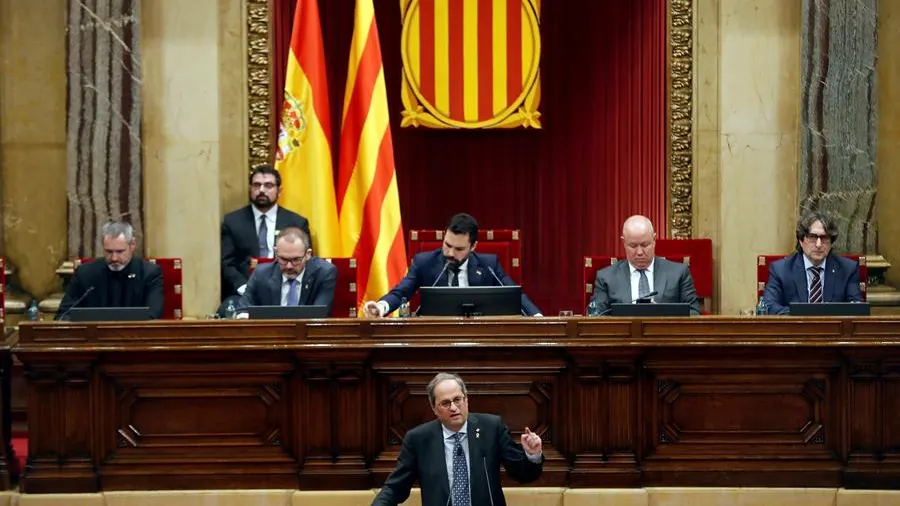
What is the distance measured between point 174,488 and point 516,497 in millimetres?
1451

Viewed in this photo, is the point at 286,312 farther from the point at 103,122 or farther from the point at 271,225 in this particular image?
the point at 103,122

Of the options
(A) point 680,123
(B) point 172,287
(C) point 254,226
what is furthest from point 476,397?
(A) point 680,123

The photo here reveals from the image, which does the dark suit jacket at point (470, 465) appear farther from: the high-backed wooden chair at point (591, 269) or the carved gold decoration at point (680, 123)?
the carved gold decoration at point (680, 123)

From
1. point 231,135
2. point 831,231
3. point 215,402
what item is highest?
point 231,135

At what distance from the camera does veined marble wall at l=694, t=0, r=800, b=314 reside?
27.5 feet

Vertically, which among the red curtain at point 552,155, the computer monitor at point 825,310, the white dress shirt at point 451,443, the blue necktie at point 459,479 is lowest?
the blue necktie at point 459,479

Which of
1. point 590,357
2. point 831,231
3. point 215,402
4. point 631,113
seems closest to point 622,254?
point 631,113

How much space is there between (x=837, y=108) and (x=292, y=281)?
11.1 feet

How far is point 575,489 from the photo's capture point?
6.21 m

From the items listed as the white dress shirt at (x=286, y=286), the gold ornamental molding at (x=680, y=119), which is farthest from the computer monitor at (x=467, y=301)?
the gold ornamental molding at (x=680, y=119)

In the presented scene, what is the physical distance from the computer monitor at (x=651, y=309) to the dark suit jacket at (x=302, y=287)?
1400 millimetres

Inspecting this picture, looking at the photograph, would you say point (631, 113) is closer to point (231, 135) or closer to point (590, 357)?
point (231, 135)

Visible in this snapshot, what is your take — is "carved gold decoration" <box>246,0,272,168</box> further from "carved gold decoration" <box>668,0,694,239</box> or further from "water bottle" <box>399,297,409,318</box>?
"carved gold decoration" <box>668,0,694,239</box>

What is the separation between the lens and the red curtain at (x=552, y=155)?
A: 9305 mm
